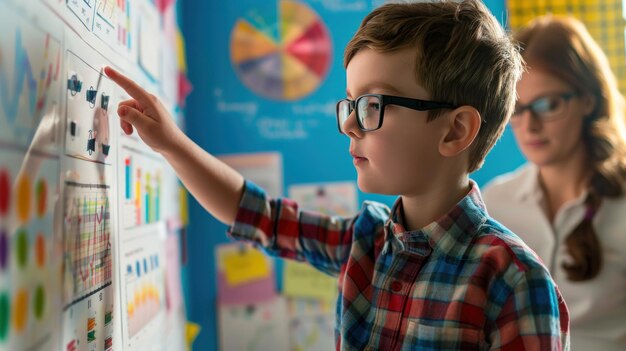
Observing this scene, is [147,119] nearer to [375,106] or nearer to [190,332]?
[375,106]

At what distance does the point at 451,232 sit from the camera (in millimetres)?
771

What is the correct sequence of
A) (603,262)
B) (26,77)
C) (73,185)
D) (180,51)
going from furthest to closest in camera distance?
(180,51) < (603,262) < (73,185) < (26,77)

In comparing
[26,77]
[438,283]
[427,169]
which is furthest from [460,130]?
[26,77]

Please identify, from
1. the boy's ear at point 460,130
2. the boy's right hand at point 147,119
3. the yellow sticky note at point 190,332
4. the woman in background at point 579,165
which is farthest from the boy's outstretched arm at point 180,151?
the woman in background at point 579,165

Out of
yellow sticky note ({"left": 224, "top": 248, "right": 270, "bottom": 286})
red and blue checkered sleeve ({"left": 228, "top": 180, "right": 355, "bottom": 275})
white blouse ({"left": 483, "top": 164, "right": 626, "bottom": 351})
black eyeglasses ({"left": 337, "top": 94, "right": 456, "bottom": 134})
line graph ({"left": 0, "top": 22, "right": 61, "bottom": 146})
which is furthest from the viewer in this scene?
yellow sticky note ({"left": 224, "top": 248, "right": 270, "bottom": 286})

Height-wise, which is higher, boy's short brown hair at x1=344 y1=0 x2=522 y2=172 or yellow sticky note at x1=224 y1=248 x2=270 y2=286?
boy's short brown hair at x1=344 y1=0 x2=522 y2=172

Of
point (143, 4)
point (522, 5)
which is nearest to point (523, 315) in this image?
point (143, 4)

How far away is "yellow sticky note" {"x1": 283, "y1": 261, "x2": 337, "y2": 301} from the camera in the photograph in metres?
1.62

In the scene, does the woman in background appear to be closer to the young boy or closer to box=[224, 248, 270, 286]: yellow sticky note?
the young boy

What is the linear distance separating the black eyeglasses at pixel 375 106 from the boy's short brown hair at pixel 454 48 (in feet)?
0.06

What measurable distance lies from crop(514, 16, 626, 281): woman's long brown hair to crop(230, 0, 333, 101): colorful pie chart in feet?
1.91

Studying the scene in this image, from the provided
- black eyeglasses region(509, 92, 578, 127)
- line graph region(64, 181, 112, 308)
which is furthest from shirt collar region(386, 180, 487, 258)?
black eyeglasses region(509, 92, 578, 127)

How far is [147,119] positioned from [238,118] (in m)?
0.84

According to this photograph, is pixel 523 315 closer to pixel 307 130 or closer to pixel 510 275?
pixel 510 275
